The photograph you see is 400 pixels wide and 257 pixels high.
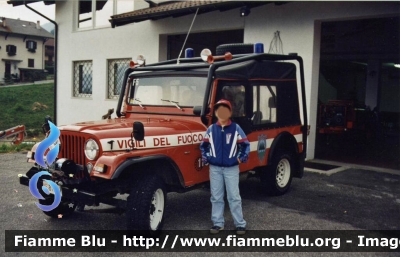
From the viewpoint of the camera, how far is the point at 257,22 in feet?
33.2

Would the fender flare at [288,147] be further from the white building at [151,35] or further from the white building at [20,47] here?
the white building at [20,47]

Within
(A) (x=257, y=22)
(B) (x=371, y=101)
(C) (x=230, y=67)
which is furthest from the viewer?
(B) (x=371, y=101)

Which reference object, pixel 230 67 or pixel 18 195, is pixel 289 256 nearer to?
pixel 230 67

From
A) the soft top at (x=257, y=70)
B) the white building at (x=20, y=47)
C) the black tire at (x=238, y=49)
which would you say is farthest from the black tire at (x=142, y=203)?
the white building at (x=20, y=47)

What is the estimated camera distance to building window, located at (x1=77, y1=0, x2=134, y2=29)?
13.4 metres

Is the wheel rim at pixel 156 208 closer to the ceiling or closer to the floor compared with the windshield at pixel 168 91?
closer to the floor

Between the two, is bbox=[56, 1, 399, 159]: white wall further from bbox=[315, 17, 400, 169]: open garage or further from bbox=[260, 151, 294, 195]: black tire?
bbox=[260, 151, 294, 195]: black tire

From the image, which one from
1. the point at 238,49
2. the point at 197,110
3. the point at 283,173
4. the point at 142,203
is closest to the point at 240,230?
the point at 142,203

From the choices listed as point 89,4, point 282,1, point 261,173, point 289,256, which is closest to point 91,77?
point 89,4

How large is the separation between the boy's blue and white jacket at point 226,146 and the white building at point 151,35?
16.7 feet

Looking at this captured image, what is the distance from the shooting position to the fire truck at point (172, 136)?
4.39 m

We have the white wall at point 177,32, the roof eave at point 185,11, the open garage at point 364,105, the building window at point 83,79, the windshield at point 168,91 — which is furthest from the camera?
the building window at point 83,79

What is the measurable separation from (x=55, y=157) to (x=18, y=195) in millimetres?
2644

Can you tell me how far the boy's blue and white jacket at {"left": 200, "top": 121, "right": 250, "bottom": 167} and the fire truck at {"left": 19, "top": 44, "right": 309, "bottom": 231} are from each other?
41cm
